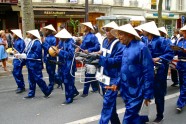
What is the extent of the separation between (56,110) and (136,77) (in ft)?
10.2

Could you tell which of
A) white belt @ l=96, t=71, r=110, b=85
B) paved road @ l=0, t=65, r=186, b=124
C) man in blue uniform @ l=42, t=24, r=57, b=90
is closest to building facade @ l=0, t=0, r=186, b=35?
man in blue uniform @ l=42, t=24, r=57, b=90

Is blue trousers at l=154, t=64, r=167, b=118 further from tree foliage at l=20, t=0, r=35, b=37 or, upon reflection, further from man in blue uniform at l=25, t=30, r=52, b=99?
tree foliage at l=20, t=0, r=35, b=37

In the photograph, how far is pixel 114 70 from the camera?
5.21 meters

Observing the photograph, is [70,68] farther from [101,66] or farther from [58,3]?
[58,3]

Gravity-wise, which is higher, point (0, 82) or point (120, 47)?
point (120, 47)

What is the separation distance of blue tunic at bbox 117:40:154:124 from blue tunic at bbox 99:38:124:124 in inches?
22.8

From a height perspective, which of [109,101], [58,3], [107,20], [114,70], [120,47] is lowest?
[109,101]

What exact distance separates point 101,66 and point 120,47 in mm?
460

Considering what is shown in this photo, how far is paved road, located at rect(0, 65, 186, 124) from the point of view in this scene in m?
6.28

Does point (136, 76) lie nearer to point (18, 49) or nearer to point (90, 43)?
point (90, 43)

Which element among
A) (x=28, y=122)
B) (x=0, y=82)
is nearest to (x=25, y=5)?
(x=0, y=82)

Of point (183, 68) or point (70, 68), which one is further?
point (70, 68)

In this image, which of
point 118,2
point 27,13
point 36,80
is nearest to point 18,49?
point 36,80

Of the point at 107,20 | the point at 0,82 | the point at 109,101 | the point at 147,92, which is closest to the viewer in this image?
the point at 147,92
